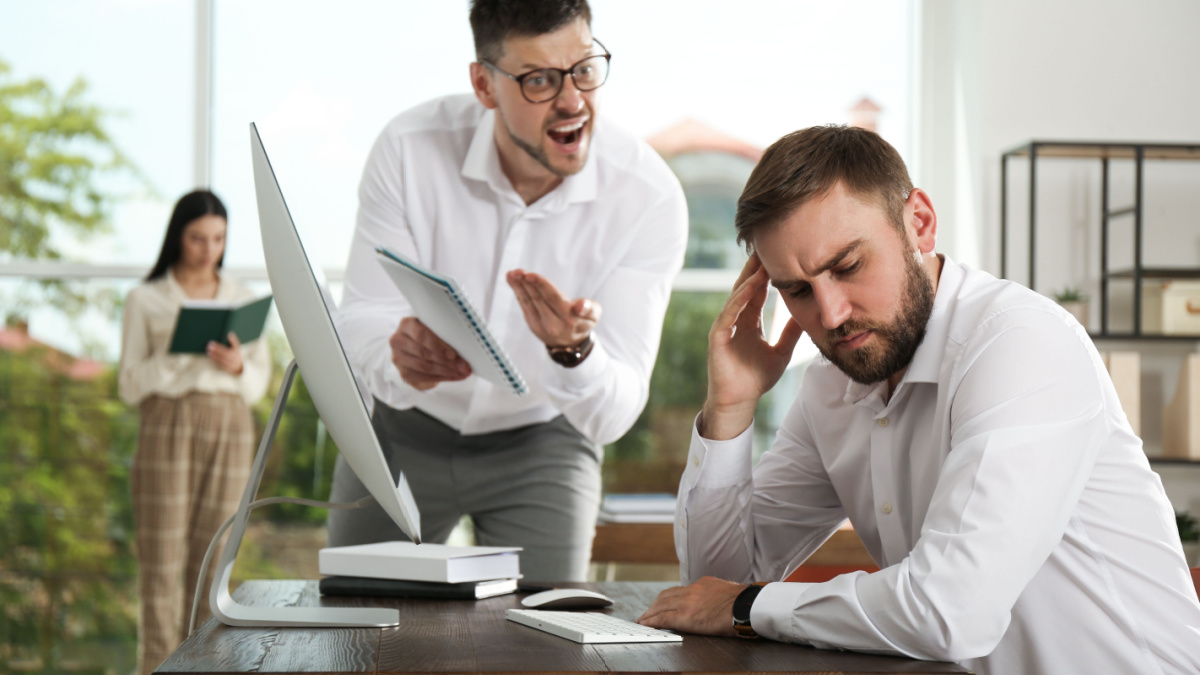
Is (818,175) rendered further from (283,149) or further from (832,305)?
(283,149)

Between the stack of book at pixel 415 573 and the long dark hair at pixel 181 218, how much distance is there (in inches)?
96.2

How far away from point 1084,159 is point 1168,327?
0.61 metres

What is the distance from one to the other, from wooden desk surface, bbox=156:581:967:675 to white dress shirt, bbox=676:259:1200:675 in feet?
0.20

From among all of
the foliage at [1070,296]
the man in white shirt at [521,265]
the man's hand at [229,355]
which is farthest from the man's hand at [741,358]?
the man's hand at [229,355]

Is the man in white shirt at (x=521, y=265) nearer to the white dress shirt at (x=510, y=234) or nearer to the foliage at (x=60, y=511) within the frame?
the white dress shirt at (x=510, y=234)

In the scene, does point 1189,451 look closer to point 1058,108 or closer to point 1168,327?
point 1168,327

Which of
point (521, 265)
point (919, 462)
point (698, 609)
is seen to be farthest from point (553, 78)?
point (698, 609)

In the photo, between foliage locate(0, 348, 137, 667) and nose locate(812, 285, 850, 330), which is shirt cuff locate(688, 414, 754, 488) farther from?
foliage locate(0, 348, 137, 667)

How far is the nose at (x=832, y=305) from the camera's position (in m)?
1.33

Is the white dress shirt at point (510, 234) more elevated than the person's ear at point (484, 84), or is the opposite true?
the person's ear at point (484, 84)

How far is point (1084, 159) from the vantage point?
3.39 m

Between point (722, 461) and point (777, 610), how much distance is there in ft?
1.32

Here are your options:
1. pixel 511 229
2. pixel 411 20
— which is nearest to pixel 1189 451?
pixel 511 229

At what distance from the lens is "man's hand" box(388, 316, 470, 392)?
5.71 feet
